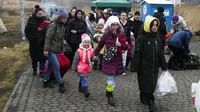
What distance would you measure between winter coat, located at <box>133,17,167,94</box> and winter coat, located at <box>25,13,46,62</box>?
3134 mm

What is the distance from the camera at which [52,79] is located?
7602mm

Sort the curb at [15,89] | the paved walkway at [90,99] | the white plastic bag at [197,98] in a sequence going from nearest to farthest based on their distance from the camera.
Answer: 1. the white plastic bag at [197,98]
2. the paved walkway at [90,99]
3. the curb at [15,89]

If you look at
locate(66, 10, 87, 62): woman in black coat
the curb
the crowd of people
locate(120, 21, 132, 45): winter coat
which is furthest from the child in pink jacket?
locate(120, 21, 132, 45): winter coat

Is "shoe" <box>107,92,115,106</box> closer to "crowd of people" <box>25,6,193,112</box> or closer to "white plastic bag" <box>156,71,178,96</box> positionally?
"crowd of people" <box>25,6,193,112</box>

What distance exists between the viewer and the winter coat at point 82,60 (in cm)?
650

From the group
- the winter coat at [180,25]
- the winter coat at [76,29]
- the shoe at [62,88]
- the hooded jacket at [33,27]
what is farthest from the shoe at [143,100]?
the winter coat at [180,25]

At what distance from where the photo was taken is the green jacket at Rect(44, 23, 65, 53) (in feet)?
21.7

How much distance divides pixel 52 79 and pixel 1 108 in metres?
1.77

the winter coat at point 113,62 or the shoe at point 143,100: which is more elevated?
the winter coat at point 113,62

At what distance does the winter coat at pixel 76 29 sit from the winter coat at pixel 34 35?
909 mm

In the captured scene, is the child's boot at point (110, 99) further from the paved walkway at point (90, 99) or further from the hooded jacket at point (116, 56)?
the hooded jacket at point (116, 56)

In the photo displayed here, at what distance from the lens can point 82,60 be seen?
6539 millimetres

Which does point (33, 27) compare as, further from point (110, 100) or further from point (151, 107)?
point (151, 107)

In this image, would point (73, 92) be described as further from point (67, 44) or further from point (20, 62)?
point (20, 62)
